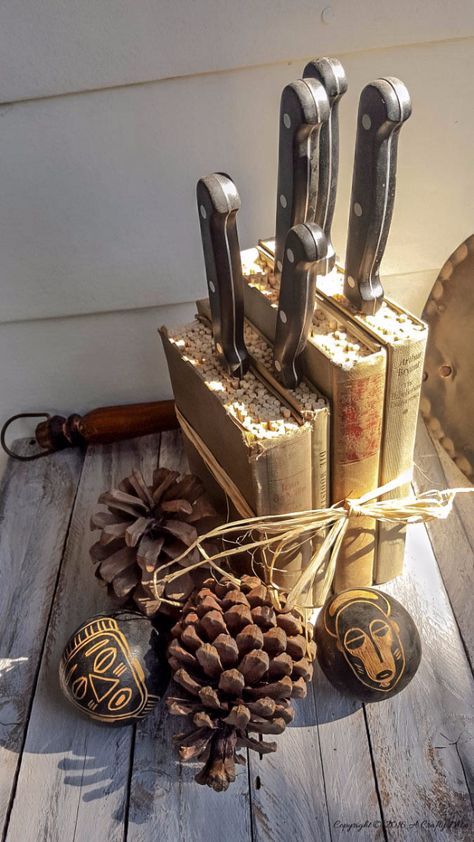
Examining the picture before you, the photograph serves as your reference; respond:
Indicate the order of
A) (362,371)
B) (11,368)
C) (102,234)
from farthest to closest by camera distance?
(11,368), (102,234), (362,371)

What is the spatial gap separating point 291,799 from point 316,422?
331mm

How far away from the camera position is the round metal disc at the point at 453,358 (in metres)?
0.77

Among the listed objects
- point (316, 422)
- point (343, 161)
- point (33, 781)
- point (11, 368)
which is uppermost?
point (343, 161)

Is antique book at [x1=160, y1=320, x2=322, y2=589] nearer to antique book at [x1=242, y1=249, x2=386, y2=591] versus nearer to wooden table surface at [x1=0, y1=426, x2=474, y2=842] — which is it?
antique book at [x1=242, y1=249, x2=386, y2=591]

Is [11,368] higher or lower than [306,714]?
higher

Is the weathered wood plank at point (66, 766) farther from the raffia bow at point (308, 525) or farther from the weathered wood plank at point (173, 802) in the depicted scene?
the raffia bow at point (308, 525)

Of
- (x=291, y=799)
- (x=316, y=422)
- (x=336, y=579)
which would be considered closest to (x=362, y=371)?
(x=316, y=422)

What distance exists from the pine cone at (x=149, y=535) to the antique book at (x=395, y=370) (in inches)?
7.2

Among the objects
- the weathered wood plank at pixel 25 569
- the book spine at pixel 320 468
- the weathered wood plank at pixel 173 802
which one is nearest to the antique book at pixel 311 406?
the book spine at pixel 320 468

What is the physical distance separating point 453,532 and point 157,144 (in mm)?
554

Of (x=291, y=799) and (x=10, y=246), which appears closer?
(x=291, y=799)

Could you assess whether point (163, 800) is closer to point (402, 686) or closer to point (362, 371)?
point (402, 686)

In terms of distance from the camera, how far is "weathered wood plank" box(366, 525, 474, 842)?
0.56m

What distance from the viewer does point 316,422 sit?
0.56m
